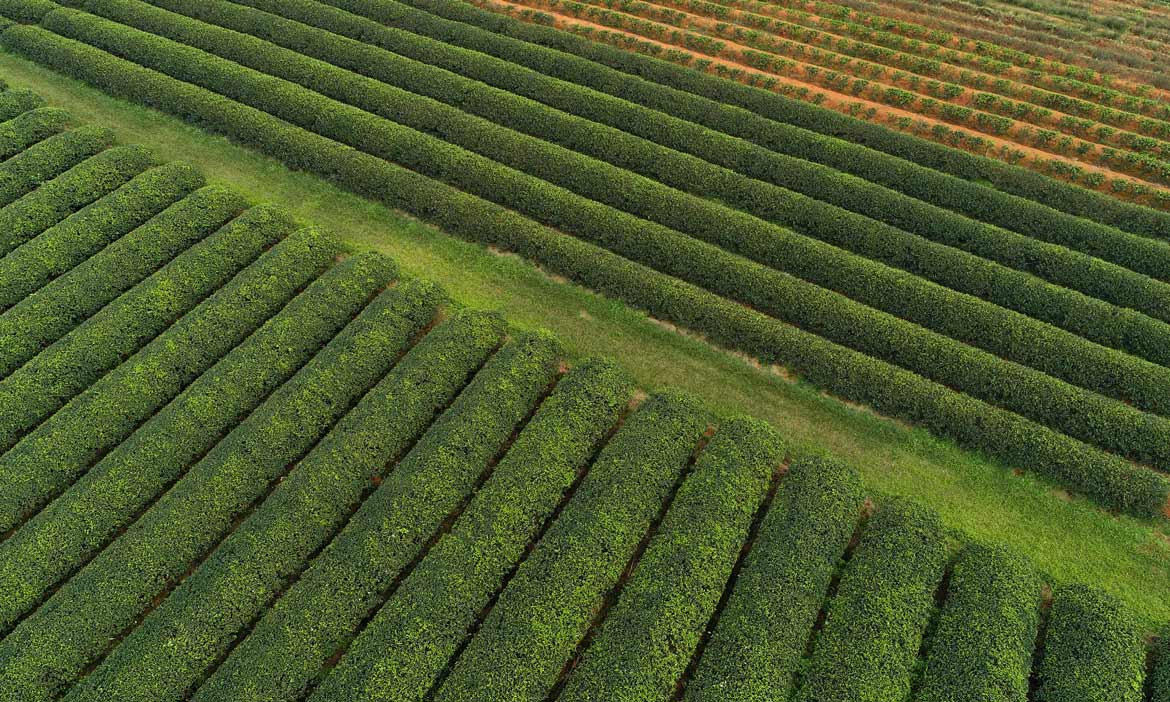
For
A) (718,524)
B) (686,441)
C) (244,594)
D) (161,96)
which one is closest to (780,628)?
(718,524)

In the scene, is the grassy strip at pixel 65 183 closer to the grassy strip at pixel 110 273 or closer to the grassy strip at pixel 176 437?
the grassy strip at pixel 110 273

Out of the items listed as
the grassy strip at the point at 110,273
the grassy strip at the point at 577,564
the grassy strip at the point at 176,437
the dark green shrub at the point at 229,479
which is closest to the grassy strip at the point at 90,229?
the grassy strip at the point at 110,273

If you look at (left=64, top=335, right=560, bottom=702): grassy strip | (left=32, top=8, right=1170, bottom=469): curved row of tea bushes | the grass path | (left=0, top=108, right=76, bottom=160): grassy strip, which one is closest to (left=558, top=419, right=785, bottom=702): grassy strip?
the grass path

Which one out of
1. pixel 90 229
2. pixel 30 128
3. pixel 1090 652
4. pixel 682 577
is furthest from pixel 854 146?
pixel 30 128

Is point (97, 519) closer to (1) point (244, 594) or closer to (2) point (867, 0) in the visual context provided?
(1) point (244, 594)

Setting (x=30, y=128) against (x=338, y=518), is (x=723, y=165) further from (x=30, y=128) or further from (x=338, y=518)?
(x=30, y=128)

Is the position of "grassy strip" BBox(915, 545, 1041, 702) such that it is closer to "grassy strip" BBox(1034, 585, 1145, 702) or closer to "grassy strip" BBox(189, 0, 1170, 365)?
"grassy strip" BBox(1034, 585, 1145, 702)
